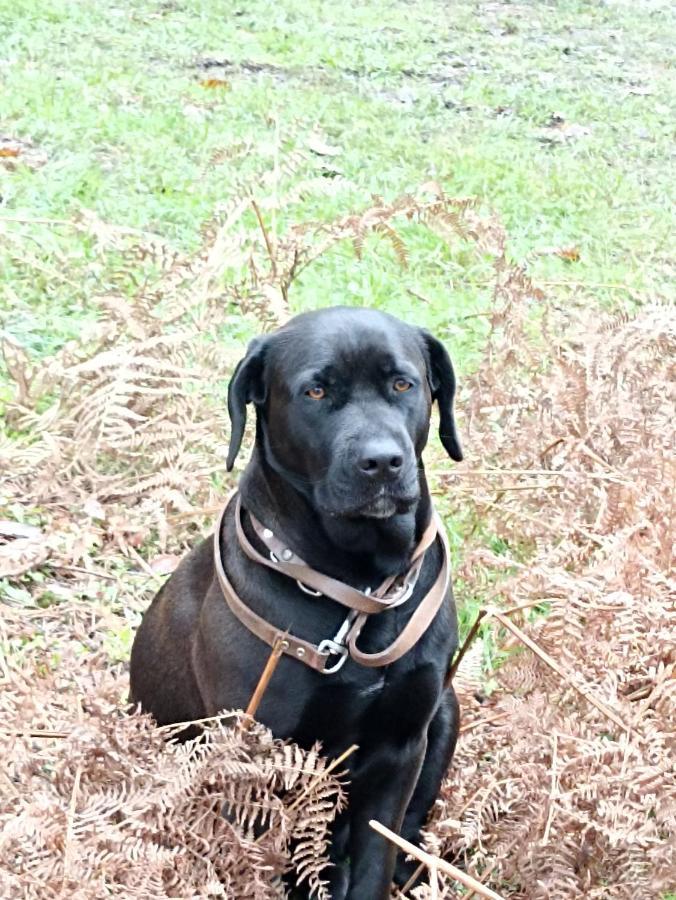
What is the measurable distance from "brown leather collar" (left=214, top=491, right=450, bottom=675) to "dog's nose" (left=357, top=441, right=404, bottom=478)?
0.31m

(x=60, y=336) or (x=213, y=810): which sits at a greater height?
(x=213, y=810)

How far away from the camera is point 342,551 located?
3.45m

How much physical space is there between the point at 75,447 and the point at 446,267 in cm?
321

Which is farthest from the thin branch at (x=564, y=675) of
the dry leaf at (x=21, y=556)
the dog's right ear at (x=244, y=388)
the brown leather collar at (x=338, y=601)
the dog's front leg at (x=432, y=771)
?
the dry leaf at (x=21, y=556)

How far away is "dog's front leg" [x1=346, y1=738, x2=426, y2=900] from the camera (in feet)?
11.5

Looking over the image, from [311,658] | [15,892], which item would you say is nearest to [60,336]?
[311,658]

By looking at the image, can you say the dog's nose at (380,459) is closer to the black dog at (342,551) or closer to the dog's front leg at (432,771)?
the black dog at (342,551)

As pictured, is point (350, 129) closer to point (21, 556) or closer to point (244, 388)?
point (21, 556)

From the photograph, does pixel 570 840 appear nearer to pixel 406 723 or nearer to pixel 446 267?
pixel 406 723

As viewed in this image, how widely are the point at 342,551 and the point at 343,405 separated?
380mm

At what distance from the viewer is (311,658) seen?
3.25 m

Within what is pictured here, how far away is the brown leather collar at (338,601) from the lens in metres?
3.26

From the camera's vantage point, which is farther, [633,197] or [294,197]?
[633,197]

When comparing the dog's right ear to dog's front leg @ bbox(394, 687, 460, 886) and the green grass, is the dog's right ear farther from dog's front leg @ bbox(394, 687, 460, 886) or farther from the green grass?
the green grass
